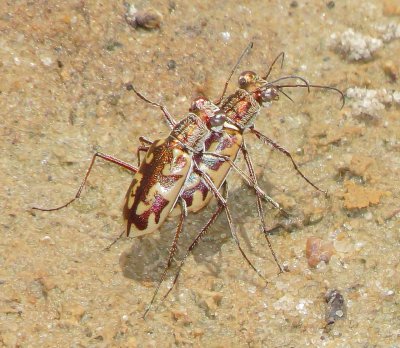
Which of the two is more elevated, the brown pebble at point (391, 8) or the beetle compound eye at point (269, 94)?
the brown pebble at point (391, 8)

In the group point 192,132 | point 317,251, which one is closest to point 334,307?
point 317,251

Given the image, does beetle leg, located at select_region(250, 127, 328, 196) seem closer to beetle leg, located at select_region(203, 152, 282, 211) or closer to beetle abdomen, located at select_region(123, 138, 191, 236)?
beetle leg, located at select_region(203, 152, 282, 211)

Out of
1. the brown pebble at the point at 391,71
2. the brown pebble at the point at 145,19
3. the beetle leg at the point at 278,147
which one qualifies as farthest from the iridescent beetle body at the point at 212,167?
the brown pebble at the point at 391,71

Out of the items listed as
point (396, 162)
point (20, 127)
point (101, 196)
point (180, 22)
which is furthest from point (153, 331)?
point (180, 22)

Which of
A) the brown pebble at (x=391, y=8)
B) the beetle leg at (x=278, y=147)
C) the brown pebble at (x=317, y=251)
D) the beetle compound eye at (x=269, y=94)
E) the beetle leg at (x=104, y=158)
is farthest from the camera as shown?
the brown pebble at (x=391, y=8)

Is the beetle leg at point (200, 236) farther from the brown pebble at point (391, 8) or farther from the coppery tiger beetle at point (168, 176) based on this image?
the brown pebble at point (391, 8)

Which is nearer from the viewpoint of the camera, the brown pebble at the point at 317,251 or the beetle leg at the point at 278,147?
the brown pebble at the point at 317,251

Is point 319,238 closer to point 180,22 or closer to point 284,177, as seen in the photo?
point 284,177
